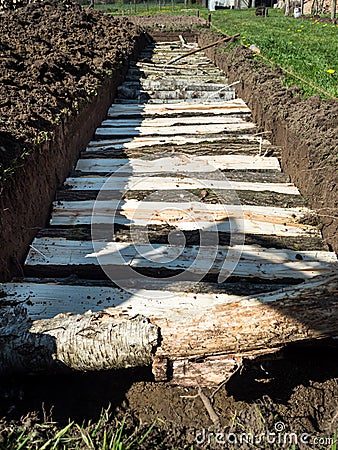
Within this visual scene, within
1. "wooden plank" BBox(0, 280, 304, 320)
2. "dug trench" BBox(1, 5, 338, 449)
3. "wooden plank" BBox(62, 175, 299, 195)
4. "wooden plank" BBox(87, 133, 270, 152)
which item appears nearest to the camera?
"dug trench" BBox(1, 5, 338, 449)

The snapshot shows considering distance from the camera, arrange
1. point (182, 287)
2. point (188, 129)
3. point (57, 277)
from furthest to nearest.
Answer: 1. point (188, 129)
2. point (57, 277)
3. point (182, 287)

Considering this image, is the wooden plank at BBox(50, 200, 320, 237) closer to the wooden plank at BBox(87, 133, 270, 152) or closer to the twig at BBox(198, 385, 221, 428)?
the wooden plank at BBox(87, 133, 270, 152)

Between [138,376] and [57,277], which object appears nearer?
[138,376]

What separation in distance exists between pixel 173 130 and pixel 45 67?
5.05 ft

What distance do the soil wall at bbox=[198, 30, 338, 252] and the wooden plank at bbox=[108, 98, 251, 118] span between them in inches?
8.3

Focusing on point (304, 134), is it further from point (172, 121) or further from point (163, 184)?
point (172, 121)

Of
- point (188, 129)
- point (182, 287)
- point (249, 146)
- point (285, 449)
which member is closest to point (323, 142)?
point (249, 146)

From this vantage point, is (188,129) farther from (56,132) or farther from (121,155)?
(56,132)

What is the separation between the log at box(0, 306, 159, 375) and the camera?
6.81ft

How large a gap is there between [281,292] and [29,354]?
118cm

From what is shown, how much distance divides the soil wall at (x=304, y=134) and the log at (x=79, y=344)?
163cm

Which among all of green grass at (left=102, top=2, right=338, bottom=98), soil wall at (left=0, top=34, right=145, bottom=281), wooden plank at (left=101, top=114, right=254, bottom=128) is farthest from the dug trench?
wooden plank at (left=101, top=114, right=254, bottom=128)

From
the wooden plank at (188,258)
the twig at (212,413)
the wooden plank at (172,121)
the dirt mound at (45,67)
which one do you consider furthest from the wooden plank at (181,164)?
the twig at (212,413)

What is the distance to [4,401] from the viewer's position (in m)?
2.08
